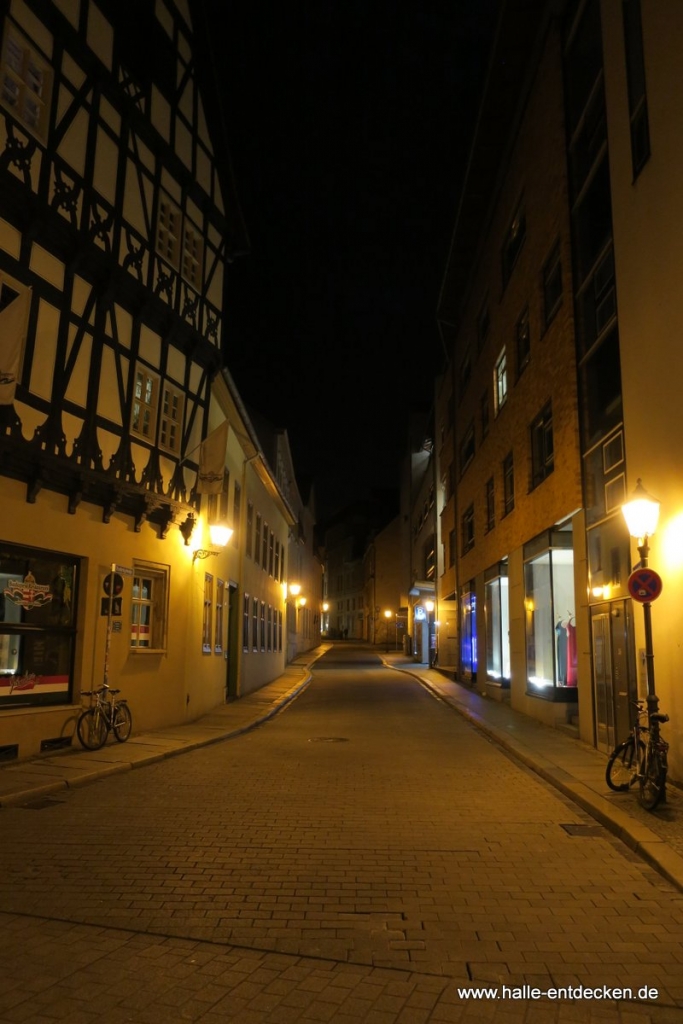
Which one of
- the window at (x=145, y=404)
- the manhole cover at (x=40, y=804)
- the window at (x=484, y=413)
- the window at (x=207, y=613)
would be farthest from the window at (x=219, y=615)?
the manhole cover at (x=40, y=804)

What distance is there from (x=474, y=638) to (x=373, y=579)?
50.2m

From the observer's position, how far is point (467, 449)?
28594 mm

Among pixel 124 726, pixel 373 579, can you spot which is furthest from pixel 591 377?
pixel 373 579

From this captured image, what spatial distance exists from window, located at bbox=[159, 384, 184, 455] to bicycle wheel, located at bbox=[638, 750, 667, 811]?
407 inches

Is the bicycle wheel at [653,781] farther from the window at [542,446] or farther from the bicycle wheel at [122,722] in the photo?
the window at [542,446]

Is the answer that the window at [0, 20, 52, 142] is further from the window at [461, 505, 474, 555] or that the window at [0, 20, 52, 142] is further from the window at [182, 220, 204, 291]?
the window at [461, 505, 474, 555]

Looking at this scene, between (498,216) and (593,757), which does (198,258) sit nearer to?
(498,216)

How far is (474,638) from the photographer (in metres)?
26.7

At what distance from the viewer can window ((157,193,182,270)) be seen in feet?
51.4

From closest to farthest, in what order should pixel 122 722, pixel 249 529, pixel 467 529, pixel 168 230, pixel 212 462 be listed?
pixel 122 722 → pixel 212 462 → pixel 168 230 → pixel 249 529 → pixel 467 529

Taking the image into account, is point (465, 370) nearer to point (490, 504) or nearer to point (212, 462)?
point (490, 504)

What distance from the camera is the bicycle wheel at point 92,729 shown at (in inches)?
482

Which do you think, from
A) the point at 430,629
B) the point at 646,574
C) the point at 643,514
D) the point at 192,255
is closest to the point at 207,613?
the point at 192,255

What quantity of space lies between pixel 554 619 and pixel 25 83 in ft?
43.3
